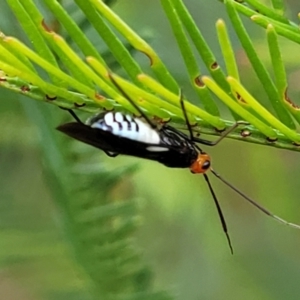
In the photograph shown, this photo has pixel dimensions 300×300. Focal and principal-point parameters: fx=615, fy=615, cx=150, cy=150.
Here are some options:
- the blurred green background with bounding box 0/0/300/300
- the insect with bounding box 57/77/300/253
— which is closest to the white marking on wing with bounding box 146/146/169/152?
the insect with bounding box 57/77/300/253

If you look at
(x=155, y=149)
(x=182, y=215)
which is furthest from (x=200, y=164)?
(x=182, y=215)

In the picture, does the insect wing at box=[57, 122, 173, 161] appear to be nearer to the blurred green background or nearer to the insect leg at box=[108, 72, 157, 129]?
the insect leg at box=[108, 72, 157, 129]

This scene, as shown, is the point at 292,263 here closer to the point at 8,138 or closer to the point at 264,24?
the point at 8,138

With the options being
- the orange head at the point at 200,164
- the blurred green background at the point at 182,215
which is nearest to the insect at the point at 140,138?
the orange head at the point at 200,164

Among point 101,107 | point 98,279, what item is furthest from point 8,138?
point 101,107

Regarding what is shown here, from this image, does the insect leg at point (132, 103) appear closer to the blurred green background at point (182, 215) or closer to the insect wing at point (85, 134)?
the insect wing at point (85, 134)

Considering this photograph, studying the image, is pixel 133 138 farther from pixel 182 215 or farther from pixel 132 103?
pixel 182 215
